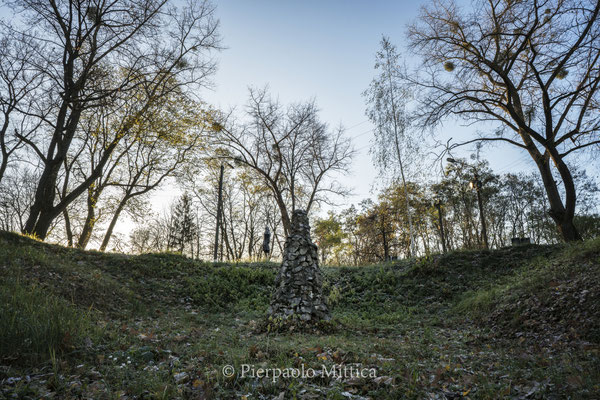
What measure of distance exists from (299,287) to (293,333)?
3.39 feet

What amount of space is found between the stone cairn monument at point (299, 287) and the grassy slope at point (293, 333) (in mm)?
548

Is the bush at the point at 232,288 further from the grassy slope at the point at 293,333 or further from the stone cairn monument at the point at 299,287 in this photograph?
the stone cairn monument at the point at 299,287

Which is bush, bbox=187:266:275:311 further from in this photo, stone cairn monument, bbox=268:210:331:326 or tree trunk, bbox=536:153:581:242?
tree trunk, bbox=536:153:581:242

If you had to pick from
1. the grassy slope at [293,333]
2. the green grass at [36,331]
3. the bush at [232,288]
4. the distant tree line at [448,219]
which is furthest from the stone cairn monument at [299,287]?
the distant tree line at [448,219]

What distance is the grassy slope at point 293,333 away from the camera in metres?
2.90

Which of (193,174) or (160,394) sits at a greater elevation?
(193,174)

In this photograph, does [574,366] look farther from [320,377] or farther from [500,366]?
[320,377]

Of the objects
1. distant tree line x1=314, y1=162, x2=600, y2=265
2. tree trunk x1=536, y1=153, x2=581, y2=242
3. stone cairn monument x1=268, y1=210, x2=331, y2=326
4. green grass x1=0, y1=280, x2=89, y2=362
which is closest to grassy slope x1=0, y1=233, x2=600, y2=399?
green grass x1=0, y1=280, x2=89, y2=362

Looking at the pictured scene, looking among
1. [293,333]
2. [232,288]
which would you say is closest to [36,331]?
[293,333]

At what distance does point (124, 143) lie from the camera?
60.6 feet

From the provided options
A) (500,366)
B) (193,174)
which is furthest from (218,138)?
(500,366)

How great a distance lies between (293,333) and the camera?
5.64m

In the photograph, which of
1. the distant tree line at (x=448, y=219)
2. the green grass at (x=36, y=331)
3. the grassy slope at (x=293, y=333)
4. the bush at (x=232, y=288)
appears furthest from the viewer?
the distant tree line at (x=448, y=219)

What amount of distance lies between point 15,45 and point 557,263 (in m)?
19.6
